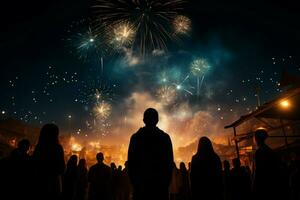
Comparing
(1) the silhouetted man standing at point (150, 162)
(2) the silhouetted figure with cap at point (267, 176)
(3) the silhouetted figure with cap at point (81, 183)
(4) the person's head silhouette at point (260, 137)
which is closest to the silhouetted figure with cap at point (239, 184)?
(4) the person's head silhouette at point (260, 137)

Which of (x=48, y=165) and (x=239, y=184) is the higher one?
(x=48, y=165)

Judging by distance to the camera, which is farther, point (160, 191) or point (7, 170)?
point (7, 170)

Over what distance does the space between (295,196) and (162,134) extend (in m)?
5.17

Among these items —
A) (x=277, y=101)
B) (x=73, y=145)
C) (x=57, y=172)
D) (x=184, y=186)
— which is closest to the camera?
(x=57, y=172)

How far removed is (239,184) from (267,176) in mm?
2928

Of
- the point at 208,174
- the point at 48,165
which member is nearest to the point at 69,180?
the point at 48,165

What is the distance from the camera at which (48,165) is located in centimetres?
337

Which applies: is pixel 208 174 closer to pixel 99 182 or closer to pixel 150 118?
pixel 150 118

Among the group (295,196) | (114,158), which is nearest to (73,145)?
(114,158)

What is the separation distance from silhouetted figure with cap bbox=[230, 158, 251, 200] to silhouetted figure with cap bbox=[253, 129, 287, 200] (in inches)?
106

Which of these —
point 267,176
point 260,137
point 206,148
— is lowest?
point 267,176

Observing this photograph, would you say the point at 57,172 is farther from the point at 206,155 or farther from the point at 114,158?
the point at 114,158

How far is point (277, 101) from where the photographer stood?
10.4 m

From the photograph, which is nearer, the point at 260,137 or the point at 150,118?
the point at 150,118
